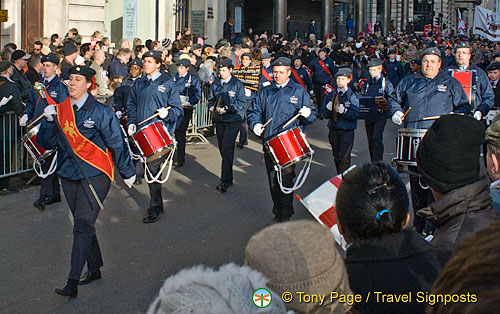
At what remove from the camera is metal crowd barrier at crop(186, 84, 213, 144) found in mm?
14523

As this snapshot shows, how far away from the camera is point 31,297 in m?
6.03

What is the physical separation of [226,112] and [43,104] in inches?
107

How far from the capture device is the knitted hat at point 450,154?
370 cm

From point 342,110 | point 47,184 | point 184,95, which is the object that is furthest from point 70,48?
point 342,110

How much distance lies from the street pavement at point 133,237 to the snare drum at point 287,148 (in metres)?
0.89

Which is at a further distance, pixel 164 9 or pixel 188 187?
pixel 164 9

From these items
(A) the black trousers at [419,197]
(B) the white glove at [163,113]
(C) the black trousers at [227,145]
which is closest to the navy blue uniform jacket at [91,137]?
(B) the white glove at [163,113]

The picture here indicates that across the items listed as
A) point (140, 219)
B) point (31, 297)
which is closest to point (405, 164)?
point (140, 219)

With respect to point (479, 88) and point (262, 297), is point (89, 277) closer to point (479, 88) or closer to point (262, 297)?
point (262, 297)

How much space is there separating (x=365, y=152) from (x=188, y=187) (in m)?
4.32

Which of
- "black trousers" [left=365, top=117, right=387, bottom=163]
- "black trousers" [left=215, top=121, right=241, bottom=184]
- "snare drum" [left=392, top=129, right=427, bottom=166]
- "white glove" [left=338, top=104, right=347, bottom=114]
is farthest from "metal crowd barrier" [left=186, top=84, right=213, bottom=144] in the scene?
"snare drum" [left=392, top=129, right=427, bottom=166]

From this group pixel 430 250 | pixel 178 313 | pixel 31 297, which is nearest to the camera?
pixel 178 313

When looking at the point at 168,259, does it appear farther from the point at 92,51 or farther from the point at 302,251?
the point at 92,51

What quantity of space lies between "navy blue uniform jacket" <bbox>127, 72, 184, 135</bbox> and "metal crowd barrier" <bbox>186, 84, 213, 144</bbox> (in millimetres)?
5675
